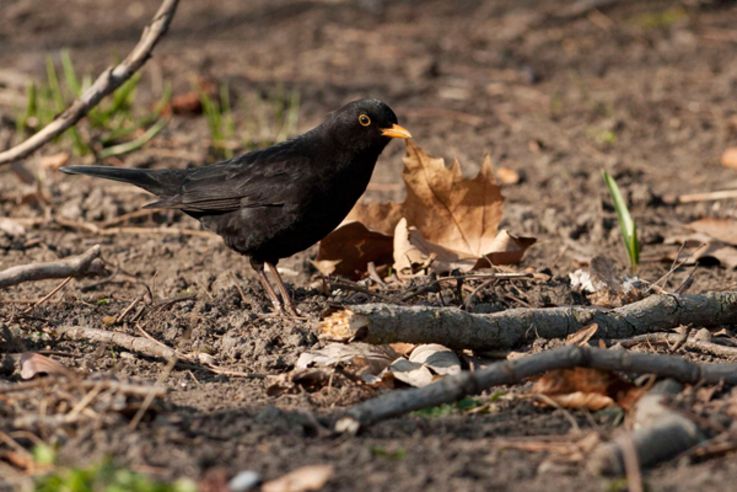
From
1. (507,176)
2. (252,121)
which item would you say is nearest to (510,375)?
(507,176)

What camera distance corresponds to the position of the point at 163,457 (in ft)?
10.5

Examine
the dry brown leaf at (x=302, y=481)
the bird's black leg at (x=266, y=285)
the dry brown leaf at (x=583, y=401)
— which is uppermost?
the dry brown leaf at (x=302, y=481)

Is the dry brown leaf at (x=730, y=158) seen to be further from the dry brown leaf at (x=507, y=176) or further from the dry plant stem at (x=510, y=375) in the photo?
the dry plant stem at (x=510, y=375)

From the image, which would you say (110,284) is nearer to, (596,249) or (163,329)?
(163,329)

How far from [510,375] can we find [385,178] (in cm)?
446

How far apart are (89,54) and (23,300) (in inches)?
219

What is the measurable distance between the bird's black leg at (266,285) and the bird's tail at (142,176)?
80 centimetres

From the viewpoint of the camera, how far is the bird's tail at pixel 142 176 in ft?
20.8

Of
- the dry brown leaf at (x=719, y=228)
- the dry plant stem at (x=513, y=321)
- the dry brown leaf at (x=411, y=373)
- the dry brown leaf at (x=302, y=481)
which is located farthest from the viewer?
the dry brown leaf at (x=719, y=228)

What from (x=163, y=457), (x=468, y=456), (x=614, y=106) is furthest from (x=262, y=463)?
(x=614, y=106)

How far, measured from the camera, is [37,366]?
13.7ft

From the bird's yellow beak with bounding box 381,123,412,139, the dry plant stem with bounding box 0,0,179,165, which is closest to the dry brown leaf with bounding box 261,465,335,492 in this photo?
the bird's yellow beak with bounding box 381,123,412,139

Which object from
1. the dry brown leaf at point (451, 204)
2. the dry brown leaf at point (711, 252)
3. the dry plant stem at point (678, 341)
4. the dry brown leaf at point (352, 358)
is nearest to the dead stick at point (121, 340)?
the dry brown leaf at point (352, 358)

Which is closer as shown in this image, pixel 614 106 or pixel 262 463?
pixel 262 463
